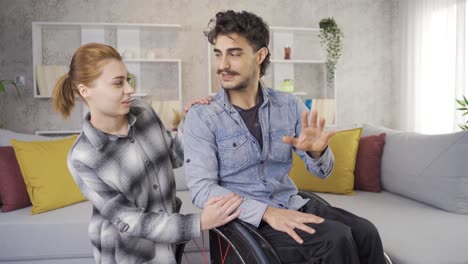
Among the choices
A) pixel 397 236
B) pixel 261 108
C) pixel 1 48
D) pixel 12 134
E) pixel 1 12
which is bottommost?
pixel 397 236

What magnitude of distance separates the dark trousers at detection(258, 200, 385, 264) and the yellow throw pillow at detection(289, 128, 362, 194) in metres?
1.06

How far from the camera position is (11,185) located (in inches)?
88.0

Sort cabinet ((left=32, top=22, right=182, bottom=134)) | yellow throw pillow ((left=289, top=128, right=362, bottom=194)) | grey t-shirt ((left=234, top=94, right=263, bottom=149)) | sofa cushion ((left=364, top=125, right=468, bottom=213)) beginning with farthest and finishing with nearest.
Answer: cabinet ((left=32, top=22, right=182, bottom=134)) < yellow throw pillow ((left=289, top=128, right=362, bottom=194)) < sofa cushion ((left=364, top=125, right=468, bottom=213)) < grey t-shirt ((left=234, top=94, right=263, bottom=149))

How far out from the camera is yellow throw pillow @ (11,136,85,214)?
2.21m

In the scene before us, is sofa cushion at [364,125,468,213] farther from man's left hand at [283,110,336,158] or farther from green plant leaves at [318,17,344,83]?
green plant leaves at [318,17,344,83]

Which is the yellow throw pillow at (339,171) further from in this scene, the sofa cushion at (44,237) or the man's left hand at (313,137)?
the man's left hand at (313,137)

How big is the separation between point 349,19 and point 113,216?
168 inches

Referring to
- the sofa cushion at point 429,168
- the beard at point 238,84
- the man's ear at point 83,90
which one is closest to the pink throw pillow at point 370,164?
the sofa cushion at point 429,168

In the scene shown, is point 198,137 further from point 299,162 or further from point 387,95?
point 387,95

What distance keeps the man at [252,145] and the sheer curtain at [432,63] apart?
3053 mm

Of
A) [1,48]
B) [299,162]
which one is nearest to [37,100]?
[1,48]

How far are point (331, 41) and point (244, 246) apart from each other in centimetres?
372

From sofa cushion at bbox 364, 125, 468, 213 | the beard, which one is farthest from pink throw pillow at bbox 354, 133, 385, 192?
the beard

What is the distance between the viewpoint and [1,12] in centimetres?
410
